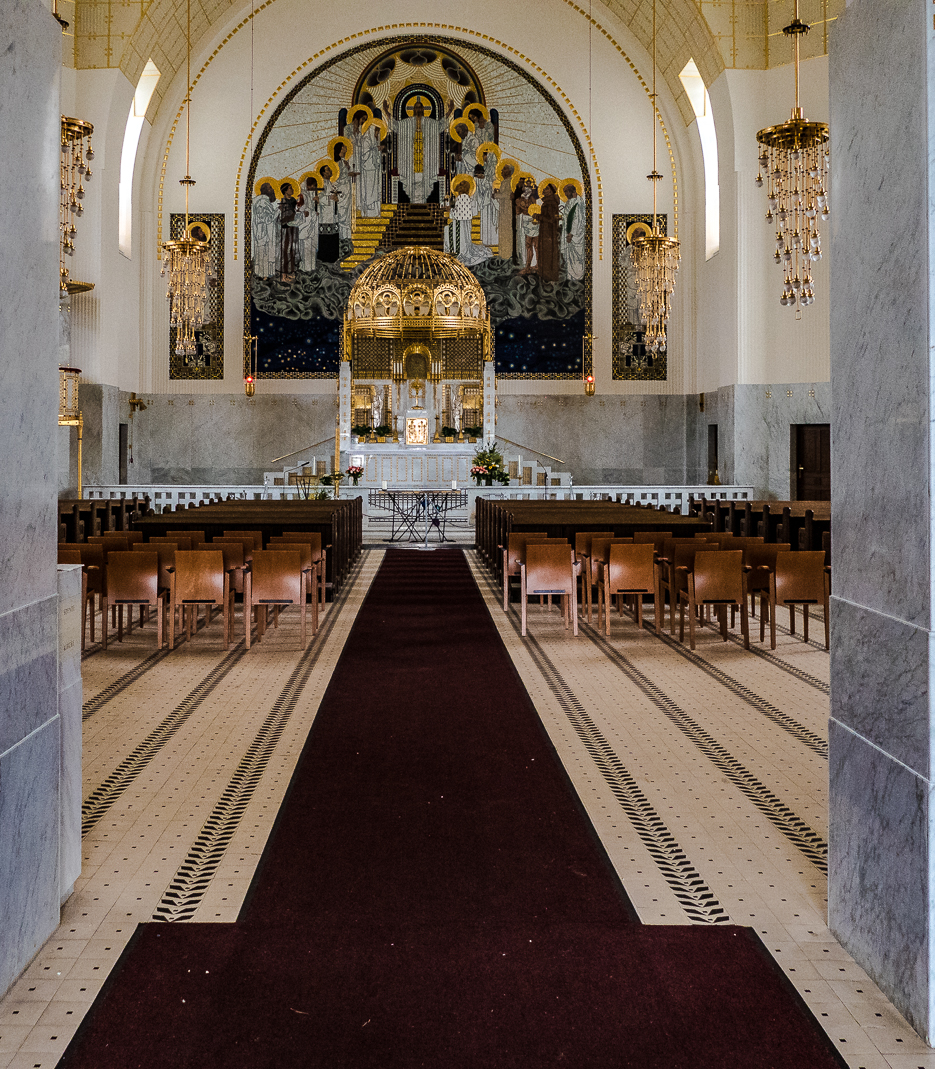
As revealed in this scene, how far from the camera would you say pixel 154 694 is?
20.9 ft

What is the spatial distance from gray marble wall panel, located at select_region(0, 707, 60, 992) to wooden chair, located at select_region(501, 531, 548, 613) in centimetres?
639

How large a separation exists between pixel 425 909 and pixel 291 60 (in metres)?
23.2

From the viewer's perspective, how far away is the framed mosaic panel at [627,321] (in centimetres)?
2314

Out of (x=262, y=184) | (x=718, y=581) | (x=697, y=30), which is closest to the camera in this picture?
(x=718, y=581)

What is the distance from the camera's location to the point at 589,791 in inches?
176

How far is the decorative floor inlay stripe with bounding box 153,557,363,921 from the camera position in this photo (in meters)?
3.30

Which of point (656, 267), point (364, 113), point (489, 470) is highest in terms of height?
point (364, 113)

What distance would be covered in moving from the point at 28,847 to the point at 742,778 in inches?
123

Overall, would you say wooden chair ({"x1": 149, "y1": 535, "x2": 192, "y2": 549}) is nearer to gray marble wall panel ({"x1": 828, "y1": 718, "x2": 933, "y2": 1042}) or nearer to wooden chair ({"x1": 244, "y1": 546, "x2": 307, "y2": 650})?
wooden chair ({"x1": 244, "y1": 546, "x2": 307, "y2": 650})

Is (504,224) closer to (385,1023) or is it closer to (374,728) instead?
(374,728)

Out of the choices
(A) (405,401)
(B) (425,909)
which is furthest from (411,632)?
(A) (405,401)

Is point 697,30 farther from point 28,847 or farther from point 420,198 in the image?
point 28,847

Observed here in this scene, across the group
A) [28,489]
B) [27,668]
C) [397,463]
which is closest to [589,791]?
[27,668]

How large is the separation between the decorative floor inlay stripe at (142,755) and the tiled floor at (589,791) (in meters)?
0.02
